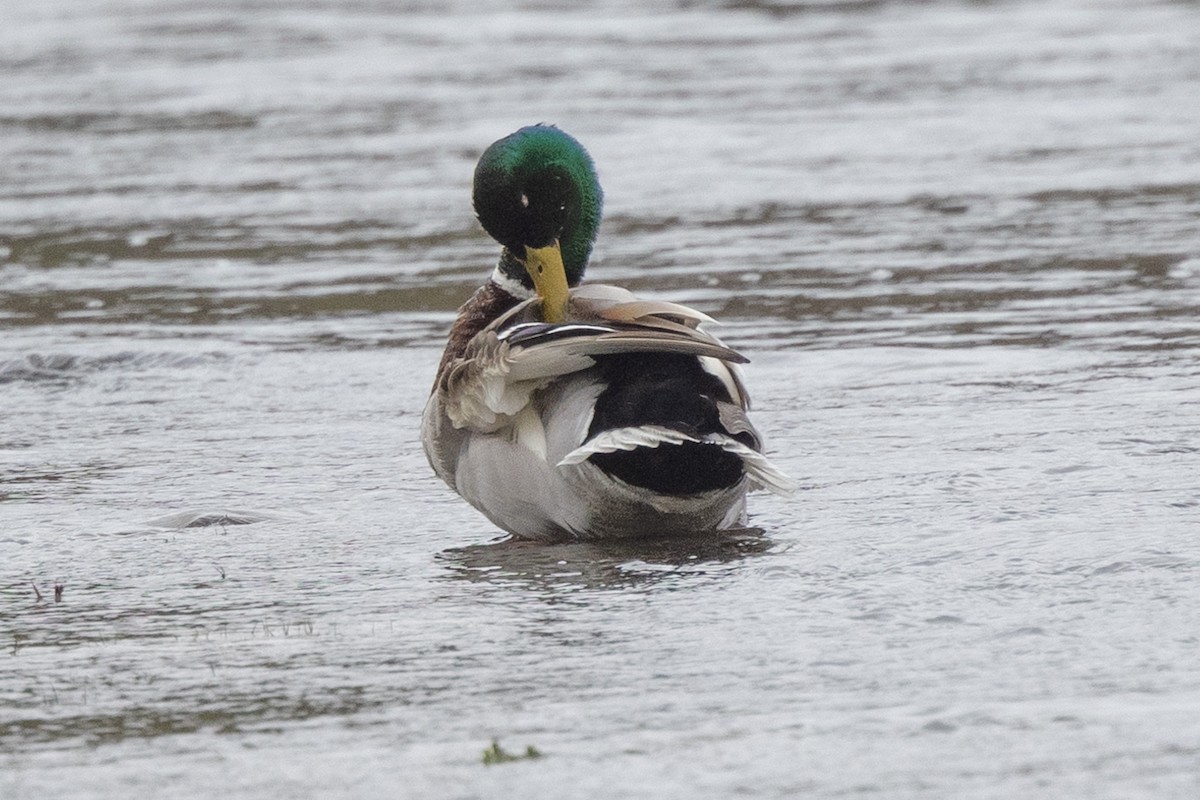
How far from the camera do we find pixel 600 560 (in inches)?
212

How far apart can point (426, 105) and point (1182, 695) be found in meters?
12.5

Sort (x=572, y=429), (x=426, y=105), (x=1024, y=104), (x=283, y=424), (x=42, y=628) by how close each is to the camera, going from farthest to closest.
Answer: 1. (x=426, y=105)
2. (x=1024, y=104)
3. (x=283, y=424)
4. (x=572, y=429)
5. (x=42, y=628)

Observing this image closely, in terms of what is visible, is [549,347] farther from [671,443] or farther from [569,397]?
[671,443]

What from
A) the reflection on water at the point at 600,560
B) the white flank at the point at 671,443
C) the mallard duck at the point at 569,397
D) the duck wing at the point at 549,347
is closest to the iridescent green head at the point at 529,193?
the mallard duck at the point at 569,397

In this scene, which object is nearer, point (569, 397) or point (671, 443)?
point (671, 443)

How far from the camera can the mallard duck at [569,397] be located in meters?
5.13

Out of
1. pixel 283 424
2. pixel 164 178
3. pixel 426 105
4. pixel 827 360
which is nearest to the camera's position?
pixel 283 424

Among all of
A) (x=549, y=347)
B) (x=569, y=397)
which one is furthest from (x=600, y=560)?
(x=549, y=347)

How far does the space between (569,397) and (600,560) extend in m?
0.41

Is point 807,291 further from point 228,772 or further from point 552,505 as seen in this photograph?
point 228,772

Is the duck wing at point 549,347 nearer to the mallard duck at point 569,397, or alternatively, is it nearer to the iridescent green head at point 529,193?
the mallard duck at point 569,397

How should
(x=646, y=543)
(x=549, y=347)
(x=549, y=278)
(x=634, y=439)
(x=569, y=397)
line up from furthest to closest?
1. (x=549, y=278)
2. (x=646, y=543)
3. (x=569, y=397)
4. (x=549, y=347)
5. (x=634, y=439)

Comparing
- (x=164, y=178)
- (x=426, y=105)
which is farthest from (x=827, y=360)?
(x=426, y=105)

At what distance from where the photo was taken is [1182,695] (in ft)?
12.9
